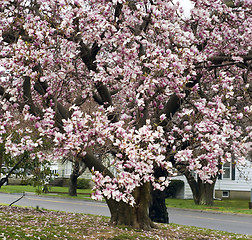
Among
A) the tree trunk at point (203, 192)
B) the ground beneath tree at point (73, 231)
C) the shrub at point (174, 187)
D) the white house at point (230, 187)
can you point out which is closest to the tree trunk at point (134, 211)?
the ground beneath tree at point (73, 231)

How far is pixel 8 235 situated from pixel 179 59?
17.1 ft

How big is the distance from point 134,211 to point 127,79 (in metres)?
4.08

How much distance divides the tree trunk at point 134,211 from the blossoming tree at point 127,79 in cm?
3

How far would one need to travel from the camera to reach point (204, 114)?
8.73 meters

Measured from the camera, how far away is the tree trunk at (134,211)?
11000mm

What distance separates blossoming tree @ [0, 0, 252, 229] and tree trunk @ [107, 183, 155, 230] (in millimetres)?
28

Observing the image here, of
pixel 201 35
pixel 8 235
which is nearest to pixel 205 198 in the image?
pixel 201 35

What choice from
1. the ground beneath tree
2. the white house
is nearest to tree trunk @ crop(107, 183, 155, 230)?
the ground beneath tree

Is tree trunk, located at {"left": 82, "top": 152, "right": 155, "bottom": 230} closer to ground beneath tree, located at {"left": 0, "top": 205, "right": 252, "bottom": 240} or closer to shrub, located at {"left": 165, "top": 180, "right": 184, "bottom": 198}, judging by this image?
ground beneath tree, located at {"left": 0, "top": 205, "right": 252, "bottom": 240}

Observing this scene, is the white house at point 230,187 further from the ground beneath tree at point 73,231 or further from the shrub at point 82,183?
the ground beneath tree at point 73,231

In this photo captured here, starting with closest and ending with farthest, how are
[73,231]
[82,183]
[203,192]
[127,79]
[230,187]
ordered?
[127,79] → [73,231] → [203,192] → [230,187] → [82,183]

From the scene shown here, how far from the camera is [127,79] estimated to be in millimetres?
8953

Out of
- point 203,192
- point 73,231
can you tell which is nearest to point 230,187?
point 203,192

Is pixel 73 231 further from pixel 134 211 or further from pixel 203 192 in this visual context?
pixel 203 192
